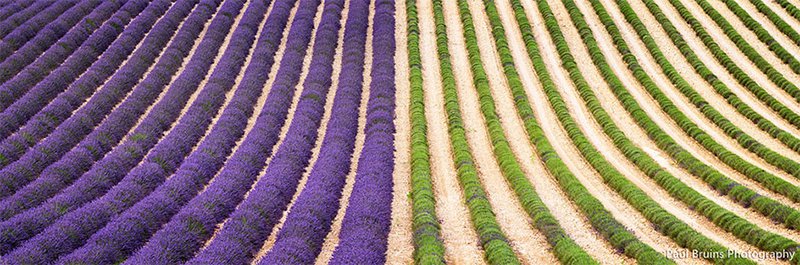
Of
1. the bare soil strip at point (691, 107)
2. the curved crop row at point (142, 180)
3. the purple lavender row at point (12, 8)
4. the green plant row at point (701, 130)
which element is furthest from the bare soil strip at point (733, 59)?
the purple lavender row at point (12, 8)

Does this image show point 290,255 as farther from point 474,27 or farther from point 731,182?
point 474,27


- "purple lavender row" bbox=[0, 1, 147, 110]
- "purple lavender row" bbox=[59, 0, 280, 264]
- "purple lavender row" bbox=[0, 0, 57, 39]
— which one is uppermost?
"purple lavender row" bbox=[0, 0, 57, 39]

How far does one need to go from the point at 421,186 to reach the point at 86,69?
16692 millimetres

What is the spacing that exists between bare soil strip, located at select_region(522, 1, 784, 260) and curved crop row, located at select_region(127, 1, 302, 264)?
10.9 meters

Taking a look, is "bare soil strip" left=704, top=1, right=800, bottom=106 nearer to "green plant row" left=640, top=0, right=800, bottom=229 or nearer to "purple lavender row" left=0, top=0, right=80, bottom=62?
"green plant row" left=640, top=0, right=800, bottom=229

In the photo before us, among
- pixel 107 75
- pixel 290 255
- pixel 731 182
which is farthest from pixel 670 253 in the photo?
pixel 107 75

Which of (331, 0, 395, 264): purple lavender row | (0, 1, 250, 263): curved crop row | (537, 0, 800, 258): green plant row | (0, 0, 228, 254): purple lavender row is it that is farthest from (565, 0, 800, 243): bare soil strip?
(0, 0, 228, 254): purple lavender row

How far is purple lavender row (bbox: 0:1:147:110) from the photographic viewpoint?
28188mm

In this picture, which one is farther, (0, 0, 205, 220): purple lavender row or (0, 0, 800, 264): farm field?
(0, 0, 205, 220): purple lavender row

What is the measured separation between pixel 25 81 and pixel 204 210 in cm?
1348

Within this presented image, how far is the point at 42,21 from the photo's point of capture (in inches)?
1415

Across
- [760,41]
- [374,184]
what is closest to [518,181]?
[374,184]

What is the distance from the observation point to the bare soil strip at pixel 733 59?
2914 cm

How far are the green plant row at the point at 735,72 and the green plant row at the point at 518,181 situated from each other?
910 cm
